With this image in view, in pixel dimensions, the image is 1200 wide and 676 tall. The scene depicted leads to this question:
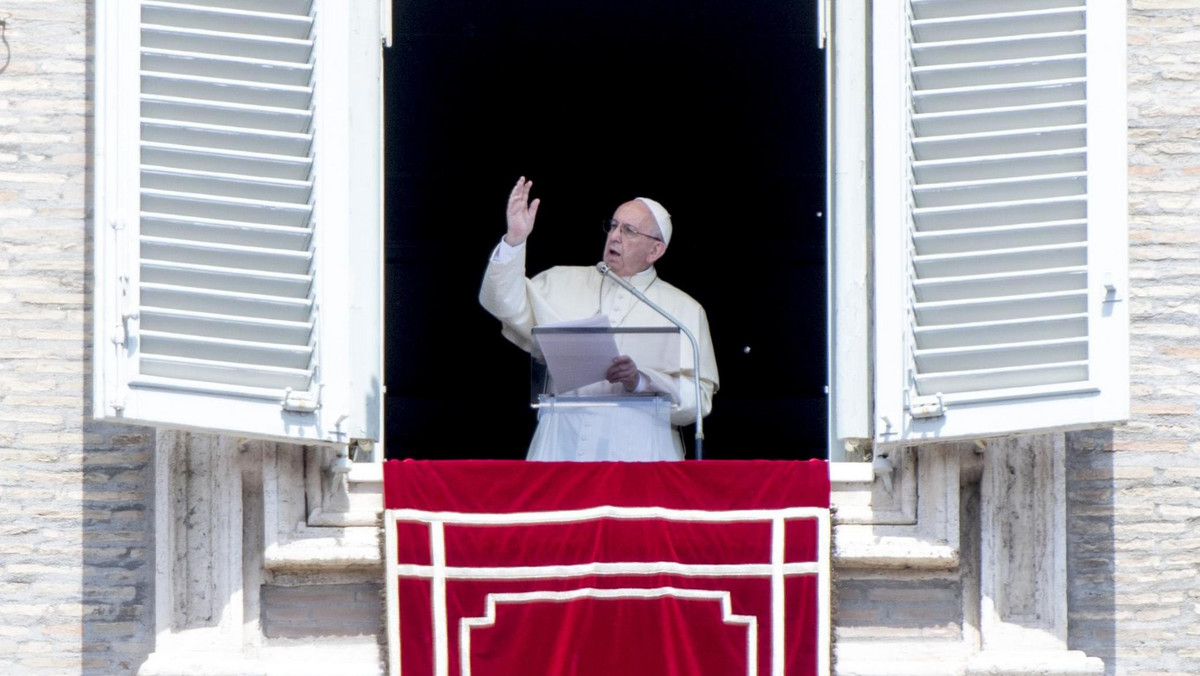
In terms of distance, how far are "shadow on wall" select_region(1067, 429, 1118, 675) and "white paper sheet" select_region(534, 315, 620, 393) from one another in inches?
56.7

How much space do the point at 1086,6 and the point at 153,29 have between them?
2.70 metres

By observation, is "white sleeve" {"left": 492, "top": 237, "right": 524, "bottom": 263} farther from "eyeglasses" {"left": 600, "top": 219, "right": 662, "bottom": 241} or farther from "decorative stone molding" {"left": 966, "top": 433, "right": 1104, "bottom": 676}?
"decorative stone molding" {"left": 966, "top": 433, "right": 1104, "bottom": 676}

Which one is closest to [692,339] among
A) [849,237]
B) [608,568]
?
[849,237]

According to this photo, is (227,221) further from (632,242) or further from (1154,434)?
(1154,434)

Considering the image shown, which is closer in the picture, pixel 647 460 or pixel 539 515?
pixel 539 515

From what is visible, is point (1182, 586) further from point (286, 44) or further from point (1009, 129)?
point (286, 44)

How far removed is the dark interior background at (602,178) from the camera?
1109cm

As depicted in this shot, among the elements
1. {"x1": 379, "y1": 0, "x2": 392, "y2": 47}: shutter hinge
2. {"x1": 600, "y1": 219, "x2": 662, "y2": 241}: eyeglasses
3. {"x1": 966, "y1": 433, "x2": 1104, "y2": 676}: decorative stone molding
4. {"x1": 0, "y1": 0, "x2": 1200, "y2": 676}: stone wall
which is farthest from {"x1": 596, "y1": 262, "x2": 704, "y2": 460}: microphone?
{"x1": 379, "y1": 0, "x2": 392, "y2": 47}: shutter hinge

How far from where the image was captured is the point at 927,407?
8.00m

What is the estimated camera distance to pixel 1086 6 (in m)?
8.20

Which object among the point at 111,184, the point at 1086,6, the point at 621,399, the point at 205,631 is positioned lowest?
the point at 205,631

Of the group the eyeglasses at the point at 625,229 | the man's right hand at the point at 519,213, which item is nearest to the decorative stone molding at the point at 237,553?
the man's right hand at the point at 519,213

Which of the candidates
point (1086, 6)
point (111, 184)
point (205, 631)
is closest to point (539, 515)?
point (205, 631)

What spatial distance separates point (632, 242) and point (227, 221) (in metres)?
1.93
